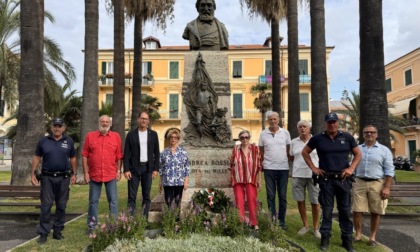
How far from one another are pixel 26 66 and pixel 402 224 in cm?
1034

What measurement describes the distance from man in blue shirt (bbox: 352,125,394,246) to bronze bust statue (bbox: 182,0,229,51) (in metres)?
3.64

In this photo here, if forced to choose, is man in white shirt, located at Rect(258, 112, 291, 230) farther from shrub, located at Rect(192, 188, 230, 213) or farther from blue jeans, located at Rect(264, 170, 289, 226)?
shrub, located at Rect(192, 188, 230, 213)

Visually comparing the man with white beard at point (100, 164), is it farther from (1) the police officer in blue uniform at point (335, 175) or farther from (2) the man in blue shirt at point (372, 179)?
(2) the man in blue shirt at point (372, 179)

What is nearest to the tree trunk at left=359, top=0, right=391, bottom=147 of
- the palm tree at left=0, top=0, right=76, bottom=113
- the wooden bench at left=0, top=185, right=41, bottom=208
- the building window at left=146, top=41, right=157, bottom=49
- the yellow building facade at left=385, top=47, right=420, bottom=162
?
the wooden bench at left=0, top=185, right=41, bottom=208

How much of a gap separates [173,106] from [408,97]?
2337 centimetres

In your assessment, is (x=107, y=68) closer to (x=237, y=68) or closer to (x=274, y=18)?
(x=237, y=68)

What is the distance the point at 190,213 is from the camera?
5.38 m

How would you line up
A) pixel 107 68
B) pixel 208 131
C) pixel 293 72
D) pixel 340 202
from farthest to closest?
pixel 107 68
pixel 293 72
pixel 208 131
pixel 340 202

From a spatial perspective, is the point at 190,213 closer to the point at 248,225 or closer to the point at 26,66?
the point at 248,225

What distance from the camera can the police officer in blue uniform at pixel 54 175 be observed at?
5.73 meters

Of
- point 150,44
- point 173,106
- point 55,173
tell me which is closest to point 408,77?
point 173,106

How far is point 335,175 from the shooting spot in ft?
17.9

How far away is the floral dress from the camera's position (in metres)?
5.90

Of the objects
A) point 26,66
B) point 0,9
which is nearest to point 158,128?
point 0,9
